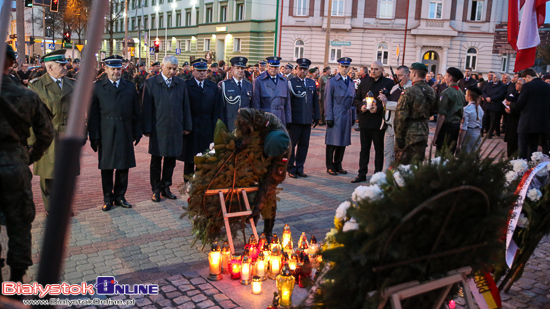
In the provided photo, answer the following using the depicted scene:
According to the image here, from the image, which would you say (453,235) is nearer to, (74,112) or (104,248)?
(74,112)

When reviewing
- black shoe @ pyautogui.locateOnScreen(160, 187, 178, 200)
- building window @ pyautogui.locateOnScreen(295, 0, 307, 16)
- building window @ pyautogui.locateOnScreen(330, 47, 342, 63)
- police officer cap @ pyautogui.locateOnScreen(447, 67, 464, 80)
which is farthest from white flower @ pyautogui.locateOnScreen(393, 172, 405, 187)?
building window @ pyautogui.locateOnScreen(295, 0, 307, 16)

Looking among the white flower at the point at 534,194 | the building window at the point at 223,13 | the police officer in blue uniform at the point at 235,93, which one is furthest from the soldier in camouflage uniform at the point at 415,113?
the building window at the point at 223,13

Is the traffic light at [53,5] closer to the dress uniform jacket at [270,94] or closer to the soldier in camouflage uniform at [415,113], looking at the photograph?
the dress uniform jacket at [270,94]

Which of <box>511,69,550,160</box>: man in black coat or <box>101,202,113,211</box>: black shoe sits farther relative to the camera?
<box>511,69,550,160</box>: man in black coat

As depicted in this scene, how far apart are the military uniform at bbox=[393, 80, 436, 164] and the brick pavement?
4.90 feet

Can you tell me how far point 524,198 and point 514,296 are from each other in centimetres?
117

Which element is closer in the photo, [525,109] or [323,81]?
[525,109]

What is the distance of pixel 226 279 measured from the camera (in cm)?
498

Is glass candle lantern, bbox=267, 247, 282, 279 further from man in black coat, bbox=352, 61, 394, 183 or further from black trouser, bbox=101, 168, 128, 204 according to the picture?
man in black coat, bbox=352, 61, 394, 183

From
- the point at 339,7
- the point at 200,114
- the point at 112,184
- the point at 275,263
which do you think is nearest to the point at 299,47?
the point at 339,7

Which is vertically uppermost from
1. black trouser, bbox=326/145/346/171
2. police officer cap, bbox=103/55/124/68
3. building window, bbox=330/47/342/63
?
building window, bbox=330/47/342/63

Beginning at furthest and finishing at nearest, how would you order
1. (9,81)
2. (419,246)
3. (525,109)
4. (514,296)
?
1. (525,109)
2. (514,296)
3. (9,81)
4. (419,246)

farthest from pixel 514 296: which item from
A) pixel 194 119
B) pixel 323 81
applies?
pixel 323 81

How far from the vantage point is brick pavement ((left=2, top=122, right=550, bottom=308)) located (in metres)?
4.64
